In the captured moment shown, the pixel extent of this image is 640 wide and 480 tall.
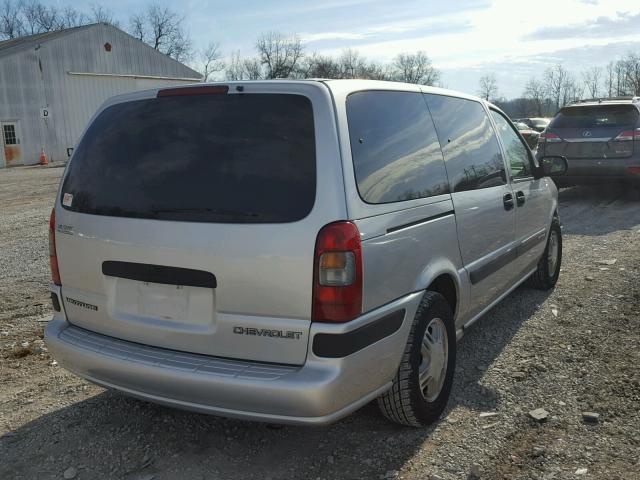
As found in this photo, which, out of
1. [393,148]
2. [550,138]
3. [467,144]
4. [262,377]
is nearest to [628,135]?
[550,138]

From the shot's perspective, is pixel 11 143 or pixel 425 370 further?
pixel 11 143

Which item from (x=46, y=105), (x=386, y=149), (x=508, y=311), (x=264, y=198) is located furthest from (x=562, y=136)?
(x=46, y=105)

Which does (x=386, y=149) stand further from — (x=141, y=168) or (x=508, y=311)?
(x=508, y=311)

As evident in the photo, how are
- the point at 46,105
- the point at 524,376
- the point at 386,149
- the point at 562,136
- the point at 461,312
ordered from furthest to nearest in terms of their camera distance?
the point at 46,105
the point at 562,136
the point at 524,376
the point at 461,312
the point at 386,149

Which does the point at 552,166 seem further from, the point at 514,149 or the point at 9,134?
the point at 9,134

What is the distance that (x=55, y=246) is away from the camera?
10.8ft

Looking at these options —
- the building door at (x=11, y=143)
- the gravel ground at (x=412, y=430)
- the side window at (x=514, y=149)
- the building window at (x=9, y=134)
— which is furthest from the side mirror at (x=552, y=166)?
the building window at (x=9, y=134)

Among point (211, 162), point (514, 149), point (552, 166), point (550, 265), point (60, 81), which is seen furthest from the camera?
point (60, 81)

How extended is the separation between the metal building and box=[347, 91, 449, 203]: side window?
91.0 ft

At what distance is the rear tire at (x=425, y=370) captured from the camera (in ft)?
10.2

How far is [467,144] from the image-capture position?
13.3 ft

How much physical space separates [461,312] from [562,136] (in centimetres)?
846

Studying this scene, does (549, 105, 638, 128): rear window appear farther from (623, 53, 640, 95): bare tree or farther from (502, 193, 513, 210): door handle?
(623, 53, 640, 95): bare tree

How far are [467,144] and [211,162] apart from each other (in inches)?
77.8
